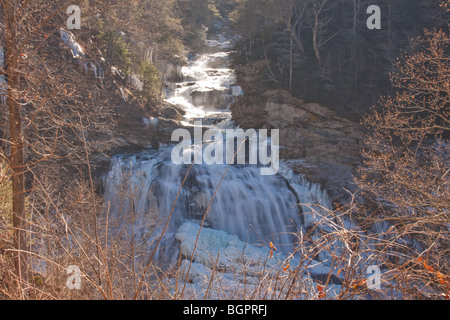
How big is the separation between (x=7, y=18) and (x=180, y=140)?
1270 cm

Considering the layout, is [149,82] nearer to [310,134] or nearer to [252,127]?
[252,127]

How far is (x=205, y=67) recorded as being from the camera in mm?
27688

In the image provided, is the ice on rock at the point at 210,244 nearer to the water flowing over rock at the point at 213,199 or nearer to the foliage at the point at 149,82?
the water flowing over rock at the point at 213,199

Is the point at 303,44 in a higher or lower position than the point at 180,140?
higher

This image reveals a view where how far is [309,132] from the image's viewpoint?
1538 centimetres

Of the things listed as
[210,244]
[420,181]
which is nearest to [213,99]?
[210,244]

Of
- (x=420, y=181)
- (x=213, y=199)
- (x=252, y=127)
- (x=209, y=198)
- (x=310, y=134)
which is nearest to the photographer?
(x=420, y=181)

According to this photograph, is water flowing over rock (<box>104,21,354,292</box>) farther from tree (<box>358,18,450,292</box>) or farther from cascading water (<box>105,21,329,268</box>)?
tree (<box>358,18,450,292</box>)

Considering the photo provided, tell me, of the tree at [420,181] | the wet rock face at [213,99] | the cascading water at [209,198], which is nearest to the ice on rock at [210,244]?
the cascading water at [209,198]

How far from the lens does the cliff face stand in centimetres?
1346
